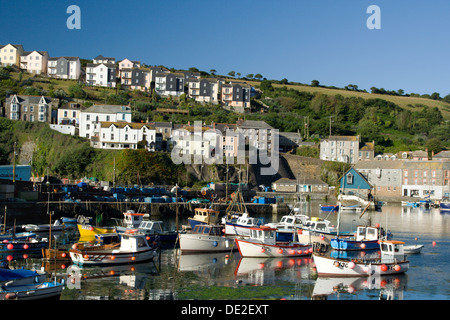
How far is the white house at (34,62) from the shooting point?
325ft

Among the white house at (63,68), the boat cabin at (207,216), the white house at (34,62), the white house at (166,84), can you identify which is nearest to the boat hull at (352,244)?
the boat cabin at (207,216)

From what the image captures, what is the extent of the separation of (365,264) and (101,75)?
83.2 m

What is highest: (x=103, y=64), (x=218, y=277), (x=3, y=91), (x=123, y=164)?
(x=103, y=64)

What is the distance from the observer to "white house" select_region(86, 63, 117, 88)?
9800 cm

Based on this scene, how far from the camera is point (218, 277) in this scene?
77.9ft

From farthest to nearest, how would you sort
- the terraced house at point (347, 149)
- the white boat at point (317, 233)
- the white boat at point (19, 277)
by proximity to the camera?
1. the terraced house at point (347, 149)
2. the white boat at point (317, 233)
3. the white boat at point (19, 277)

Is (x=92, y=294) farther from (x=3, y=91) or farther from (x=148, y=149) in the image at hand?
(x=3, y=91)

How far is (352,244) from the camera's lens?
25.8 metres

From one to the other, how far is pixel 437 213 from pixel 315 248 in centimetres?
4107

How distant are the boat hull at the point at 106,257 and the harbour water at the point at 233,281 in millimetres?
384

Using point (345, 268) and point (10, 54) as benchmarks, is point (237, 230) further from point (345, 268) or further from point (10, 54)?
point (10, 54)

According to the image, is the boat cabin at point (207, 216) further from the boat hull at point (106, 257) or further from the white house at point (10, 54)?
the white house at point (10, 54)

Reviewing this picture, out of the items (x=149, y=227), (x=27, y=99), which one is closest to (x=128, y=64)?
(x=27, y=99)

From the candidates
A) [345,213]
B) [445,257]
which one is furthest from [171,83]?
[445,257]
